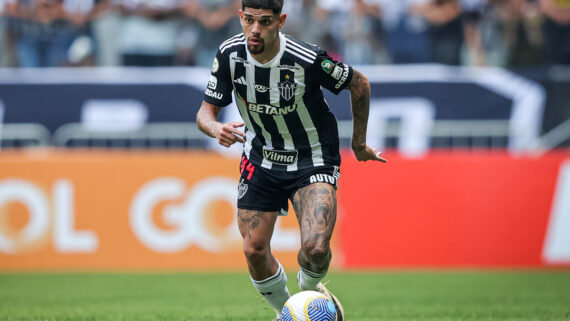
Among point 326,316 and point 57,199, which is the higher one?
point 326,316

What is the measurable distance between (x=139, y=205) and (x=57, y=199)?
3.98ft

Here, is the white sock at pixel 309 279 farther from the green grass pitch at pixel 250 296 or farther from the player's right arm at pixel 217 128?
the player's right arm at pixel 217 128

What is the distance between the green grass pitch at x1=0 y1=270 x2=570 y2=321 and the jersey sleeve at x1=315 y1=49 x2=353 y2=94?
2.19 m

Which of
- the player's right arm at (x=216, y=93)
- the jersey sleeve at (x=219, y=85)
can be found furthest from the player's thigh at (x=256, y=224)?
the jersey sleeve at (x=219, y=85)

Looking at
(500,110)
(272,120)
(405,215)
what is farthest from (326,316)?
(500,110)

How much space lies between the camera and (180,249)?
12352mm

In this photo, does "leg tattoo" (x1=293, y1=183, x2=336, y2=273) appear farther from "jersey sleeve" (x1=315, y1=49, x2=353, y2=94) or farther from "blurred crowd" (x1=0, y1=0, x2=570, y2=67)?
"blurred crowd" (x1=0, y1=0, x2=570, y2=67)

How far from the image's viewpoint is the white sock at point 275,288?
654 centimetres

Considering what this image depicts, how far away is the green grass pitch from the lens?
762cm

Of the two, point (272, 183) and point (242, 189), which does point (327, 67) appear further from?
point (242, 189)

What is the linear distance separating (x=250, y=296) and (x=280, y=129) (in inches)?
142

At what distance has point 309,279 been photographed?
655 cm

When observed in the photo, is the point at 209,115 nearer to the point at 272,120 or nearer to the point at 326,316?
the point at 272,120

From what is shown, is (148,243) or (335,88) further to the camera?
(148,243)
